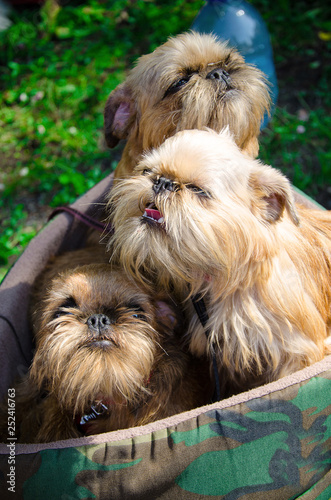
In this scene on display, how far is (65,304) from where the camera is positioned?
2326 millimetres

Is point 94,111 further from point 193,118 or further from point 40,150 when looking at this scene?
point 193,118

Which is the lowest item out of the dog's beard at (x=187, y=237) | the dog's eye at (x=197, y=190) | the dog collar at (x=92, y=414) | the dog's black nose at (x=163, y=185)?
the dog collar at (x=92, y=414)

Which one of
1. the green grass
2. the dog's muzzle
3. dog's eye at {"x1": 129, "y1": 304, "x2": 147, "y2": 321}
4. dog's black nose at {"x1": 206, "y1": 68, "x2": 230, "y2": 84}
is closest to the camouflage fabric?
dog's eye at {"x1": 129, "y1": 304, "x2": 147, "y2": 321}

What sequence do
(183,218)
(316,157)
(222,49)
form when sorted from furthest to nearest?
(316,157), (222,49), (183,218)

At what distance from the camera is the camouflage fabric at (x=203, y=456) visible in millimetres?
2031

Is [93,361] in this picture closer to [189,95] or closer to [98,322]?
[98,322]

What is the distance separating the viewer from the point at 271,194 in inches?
81.0

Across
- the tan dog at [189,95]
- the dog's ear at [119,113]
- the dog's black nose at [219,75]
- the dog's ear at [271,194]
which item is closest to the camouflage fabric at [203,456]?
the dog's ear at [271,194]

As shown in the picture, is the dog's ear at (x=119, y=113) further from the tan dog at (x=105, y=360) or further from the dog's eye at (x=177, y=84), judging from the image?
the tan dog at (x=105, y=360)

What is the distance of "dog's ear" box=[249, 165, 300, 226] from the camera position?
6.52 ft

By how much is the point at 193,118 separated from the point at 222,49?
0.60m

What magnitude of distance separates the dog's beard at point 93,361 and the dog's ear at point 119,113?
54.8 inches

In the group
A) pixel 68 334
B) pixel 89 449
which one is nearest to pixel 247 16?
pixel 68 334

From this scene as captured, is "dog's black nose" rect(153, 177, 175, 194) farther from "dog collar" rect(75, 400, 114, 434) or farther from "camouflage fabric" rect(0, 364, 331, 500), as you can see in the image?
"dog collar" rect(75, 400, 114, 434)
